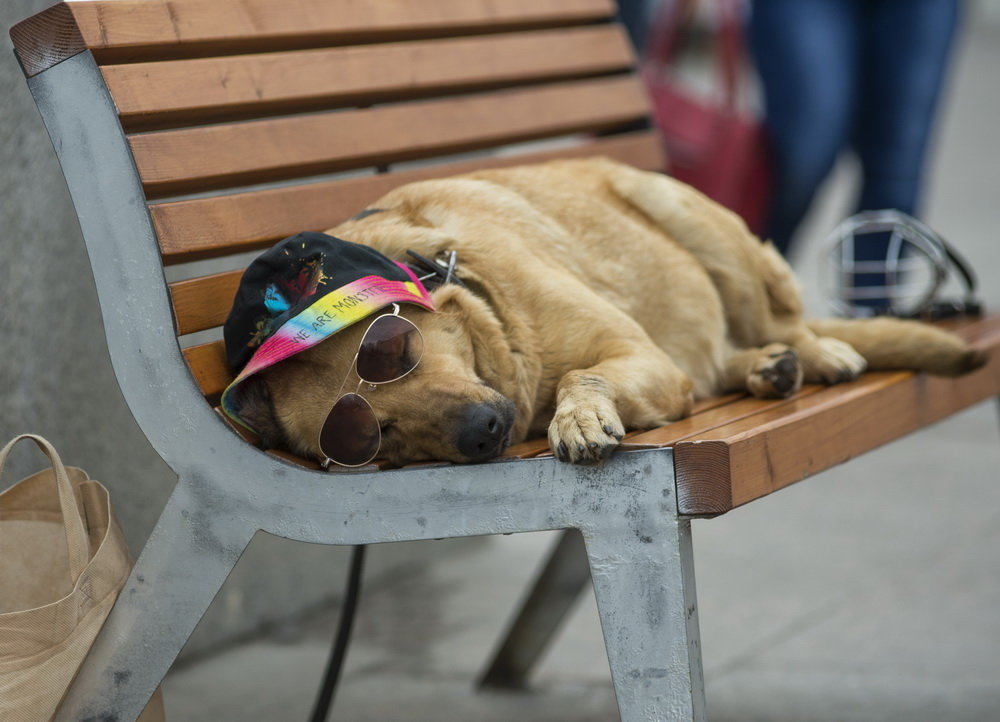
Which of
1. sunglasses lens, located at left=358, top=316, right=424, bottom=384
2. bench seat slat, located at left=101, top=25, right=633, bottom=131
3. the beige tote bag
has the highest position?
bench seat slat, located at left=101, top=25, right=633, bottom=131

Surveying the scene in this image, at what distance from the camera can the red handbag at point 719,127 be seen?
477 centimetres

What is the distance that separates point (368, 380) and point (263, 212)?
653 mm

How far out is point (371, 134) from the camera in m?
3.22

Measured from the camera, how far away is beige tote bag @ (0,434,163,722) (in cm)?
219

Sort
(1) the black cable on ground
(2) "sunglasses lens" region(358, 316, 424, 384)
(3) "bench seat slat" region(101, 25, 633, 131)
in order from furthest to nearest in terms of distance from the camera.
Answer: (1) the black cable on ground, (3) "bench seat slat" region(101, 25, 633, 131), (2) "sunglasses lens" region(358, 316, 424, 384)

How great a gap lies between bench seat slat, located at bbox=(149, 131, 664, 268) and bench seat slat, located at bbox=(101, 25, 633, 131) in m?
0.20

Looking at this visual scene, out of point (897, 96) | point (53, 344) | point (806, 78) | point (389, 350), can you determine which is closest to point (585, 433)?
point (389, 350)

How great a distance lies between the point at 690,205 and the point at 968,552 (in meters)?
1.76

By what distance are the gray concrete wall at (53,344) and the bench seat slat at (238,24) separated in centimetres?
59

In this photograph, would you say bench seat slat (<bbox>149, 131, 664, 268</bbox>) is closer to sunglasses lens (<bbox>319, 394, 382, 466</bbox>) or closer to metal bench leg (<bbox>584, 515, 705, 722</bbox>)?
sunglasses lens (<bbox>319, 394, 382, 466</bbox>)

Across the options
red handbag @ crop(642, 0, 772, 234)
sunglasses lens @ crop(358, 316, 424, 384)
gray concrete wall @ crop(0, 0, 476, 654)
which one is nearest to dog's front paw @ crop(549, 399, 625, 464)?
sunglasses lens @ crop(358, 316, 424, 384)

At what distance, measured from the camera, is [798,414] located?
8.09 feet

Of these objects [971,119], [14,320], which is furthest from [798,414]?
[971,119]

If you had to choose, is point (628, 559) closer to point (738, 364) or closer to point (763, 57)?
point (738, 364)
